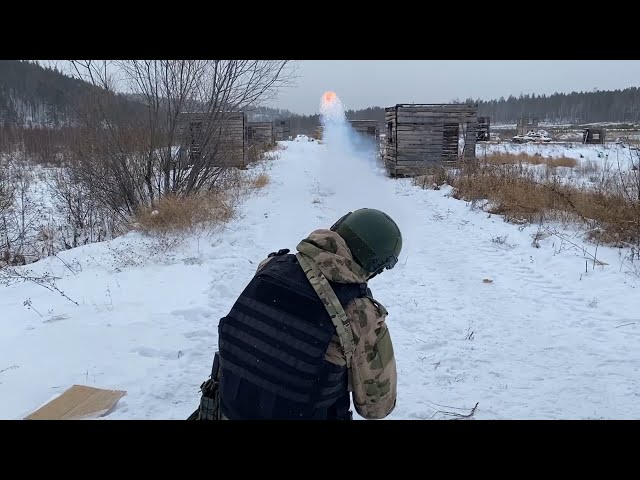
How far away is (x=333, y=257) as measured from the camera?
7.06ft

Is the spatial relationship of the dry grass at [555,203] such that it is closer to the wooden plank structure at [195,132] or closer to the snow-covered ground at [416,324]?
the snow-covered ground at [416,324]

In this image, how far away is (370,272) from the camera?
7.51 feet

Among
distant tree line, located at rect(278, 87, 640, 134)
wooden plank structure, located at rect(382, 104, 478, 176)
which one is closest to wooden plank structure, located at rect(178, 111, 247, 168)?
wooden plank structure, located at rect(382, 104, 478, 176)

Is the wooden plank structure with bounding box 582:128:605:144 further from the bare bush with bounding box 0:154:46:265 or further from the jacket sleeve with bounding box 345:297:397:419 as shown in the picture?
the jacket sleeve with bounding box 345:297:397:419

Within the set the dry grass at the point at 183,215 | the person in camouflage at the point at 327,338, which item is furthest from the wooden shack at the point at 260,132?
the person in camouflage at the point at 327,338

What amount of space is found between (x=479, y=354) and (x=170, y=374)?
3204mm

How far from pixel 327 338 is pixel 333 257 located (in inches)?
15.0

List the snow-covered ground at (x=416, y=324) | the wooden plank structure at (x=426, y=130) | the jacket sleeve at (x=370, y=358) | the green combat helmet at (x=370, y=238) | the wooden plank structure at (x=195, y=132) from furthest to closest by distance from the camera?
the wooden plank structure at (x=426, y=130), the wooden plank structure at (x=195, y=132), the snow-covered ground at (x=416, y=324), the green combat helmet at (x=370, y=238), the jacket sleeve at (x=370, y=358)

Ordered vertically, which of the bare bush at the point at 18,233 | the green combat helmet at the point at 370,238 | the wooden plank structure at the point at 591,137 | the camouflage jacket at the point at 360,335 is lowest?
the bare bush at the point at 18,233

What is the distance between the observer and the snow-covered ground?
13.3 ft

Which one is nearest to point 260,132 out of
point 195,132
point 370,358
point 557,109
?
point 195,132

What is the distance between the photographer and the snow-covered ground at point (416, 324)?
4043 millimetres

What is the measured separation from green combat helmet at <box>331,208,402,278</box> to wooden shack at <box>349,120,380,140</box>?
3713cm

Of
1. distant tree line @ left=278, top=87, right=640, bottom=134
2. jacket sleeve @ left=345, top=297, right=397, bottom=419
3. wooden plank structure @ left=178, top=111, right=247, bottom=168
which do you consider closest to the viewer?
jacket sleeve @ left=345, top=297, right=397, bottom=419
